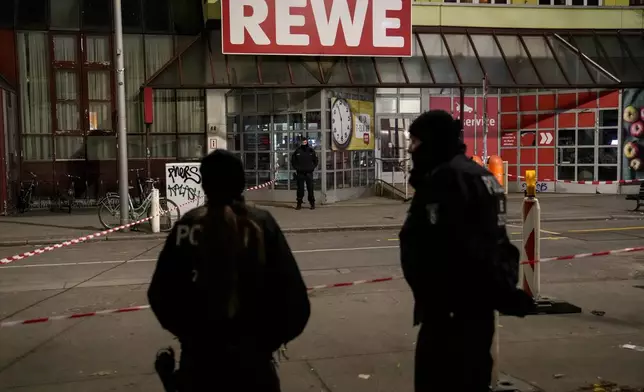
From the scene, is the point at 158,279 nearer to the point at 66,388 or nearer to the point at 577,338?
the point at 66,388

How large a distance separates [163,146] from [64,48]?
13.5 ft

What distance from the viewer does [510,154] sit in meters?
23.3

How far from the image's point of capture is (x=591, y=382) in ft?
16.0

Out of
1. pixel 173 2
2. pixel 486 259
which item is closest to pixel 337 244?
pixel 486 259

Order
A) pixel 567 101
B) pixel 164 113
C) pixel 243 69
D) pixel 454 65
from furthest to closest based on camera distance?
pixel 567 101 → pixel 164 113 → pixel 454 65 → pixel 243 69

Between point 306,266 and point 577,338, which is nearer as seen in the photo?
point 577,338

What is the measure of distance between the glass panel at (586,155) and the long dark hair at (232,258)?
838 inches

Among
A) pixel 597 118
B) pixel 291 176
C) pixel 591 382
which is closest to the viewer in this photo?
pixel 591 382

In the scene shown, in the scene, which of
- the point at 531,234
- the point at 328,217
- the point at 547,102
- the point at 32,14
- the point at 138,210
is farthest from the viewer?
the point at 547,102

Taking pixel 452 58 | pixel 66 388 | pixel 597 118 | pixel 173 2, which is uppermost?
pixel 173 2

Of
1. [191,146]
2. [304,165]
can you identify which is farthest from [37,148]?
[304,165]

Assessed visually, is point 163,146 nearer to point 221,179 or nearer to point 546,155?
point 546,155

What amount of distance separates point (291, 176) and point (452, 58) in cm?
635

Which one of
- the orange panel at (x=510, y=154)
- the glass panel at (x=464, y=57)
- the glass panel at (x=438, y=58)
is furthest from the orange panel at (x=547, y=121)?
the glass panel at (x=438, y=58)
